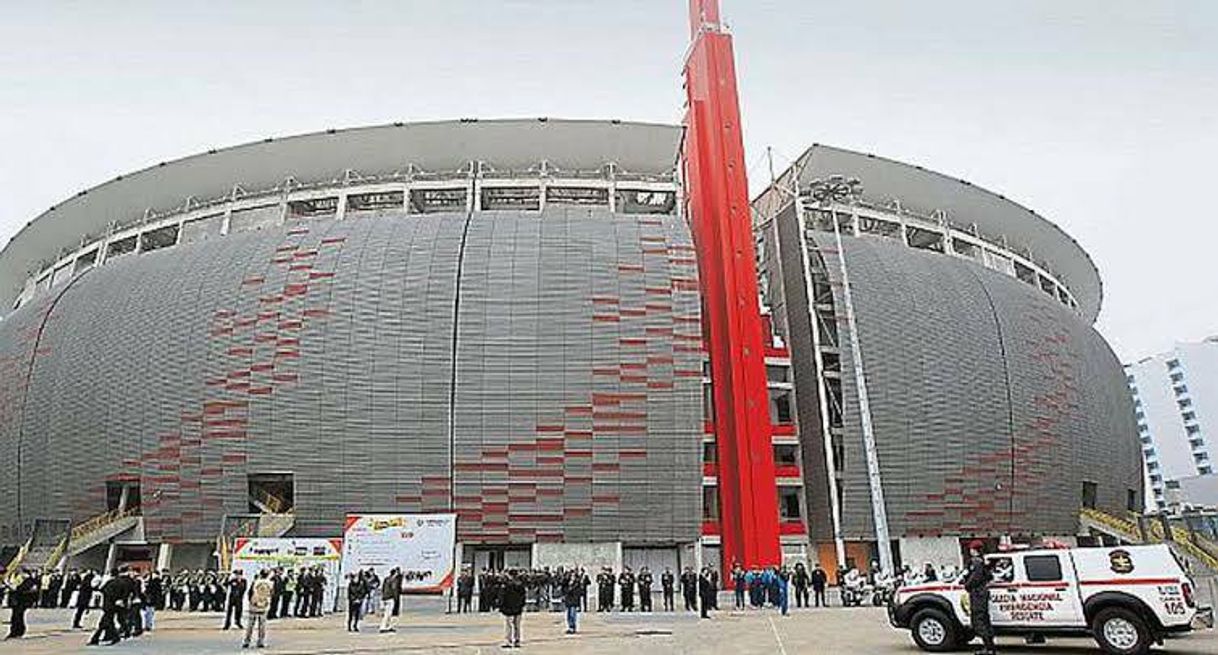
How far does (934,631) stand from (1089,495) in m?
36.8

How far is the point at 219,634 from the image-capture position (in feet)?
64.1

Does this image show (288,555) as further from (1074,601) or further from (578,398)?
(1074,601)

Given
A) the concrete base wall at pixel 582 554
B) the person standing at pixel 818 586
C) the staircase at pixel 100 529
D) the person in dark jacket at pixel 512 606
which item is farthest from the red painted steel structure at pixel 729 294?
the staircase at pixel 100 529

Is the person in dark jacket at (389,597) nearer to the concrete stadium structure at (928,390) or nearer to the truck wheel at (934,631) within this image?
the truck wheel at (934,631)

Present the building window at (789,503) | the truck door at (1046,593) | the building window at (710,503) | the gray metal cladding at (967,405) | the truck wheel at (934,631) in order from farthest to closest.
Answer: the building window at (789,503) → the gray metal cladding at (967,405) → the building window at (710,503) → the truck wheel at (934,631) → the truck door at (1046,593)

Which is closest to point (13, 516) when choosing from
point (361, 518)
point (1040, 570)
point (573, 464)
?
point (361, 518)

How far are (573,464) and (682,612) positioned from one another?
979 cm

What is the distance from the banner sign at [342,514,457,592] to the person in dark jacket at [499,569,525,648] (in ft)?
37.5

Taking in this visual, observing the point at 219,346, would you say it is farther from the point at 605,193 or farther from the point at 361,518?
the point at 605,193

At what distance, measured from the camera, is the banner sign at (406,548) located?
27000mm

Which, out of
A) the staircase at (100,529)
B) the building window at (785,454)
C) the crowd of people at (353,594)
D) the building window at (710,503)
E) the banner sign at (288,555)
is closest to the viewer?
the crowd of people at (353,594)

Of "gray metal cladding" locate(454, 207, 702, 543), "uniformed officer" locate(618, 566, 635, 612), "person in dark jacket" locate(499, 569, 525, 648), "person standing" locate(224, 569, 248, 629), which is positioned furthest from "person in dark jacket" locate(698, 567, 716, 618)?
"person standing" locate(224, 569, 248, 629)

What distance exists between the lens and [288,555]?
2672 cm

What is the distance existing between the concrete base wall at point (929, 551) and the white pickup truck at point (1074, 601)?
25935 mm
